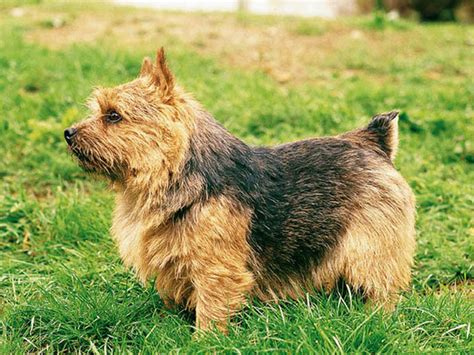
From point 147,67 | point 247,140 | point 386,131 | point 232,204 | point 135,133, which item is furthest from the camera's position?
point 247,140

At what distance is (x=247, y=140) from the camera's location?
613cm

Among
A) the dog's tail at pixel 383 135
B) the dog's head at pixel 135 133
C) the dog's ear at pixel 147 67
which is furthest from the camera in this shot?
the dog's tail at pixel 383 135

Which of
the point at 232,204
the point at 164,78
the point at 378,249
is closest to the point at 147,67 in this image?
the point at 164,78

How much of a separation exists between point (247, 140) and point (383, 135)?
7.28 ft

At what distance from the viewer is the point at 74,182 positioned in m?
5.51

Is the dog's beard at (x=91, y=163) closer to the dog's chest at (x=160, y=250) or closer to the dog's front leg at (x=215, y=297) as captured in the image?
the dog's chest at (x=160, y=250)

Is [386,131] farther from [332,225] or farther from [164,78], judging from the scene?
[164,78]

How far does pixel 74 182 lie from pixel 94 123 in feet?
6.82

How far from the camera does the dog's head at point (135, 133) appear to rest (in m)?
3.49

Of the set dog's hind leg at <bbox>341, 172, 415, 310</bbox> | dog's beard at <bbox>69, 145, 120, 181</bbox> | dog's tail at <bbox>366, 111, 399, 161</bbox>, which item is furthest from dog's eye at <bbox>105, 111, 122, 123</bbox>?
dog's tail at <bbox>366, 111, 399, 161</bbox>

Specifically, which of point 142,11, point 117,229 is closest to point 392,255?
point 117,229

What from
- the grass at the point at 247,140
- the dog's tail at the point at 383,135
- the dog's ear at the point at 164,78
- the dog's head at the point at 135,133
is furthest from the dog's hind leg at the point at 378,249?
the dog's ear at the point at 164,78

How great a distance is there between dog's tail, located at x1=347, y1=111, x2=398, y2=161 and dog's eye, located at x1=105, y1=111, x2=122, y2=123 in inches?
56.5

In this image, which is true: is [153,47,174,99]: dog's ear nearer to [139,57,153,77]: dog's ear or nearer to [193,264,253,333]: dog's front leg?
[139,57,153,77]: dog's ear
